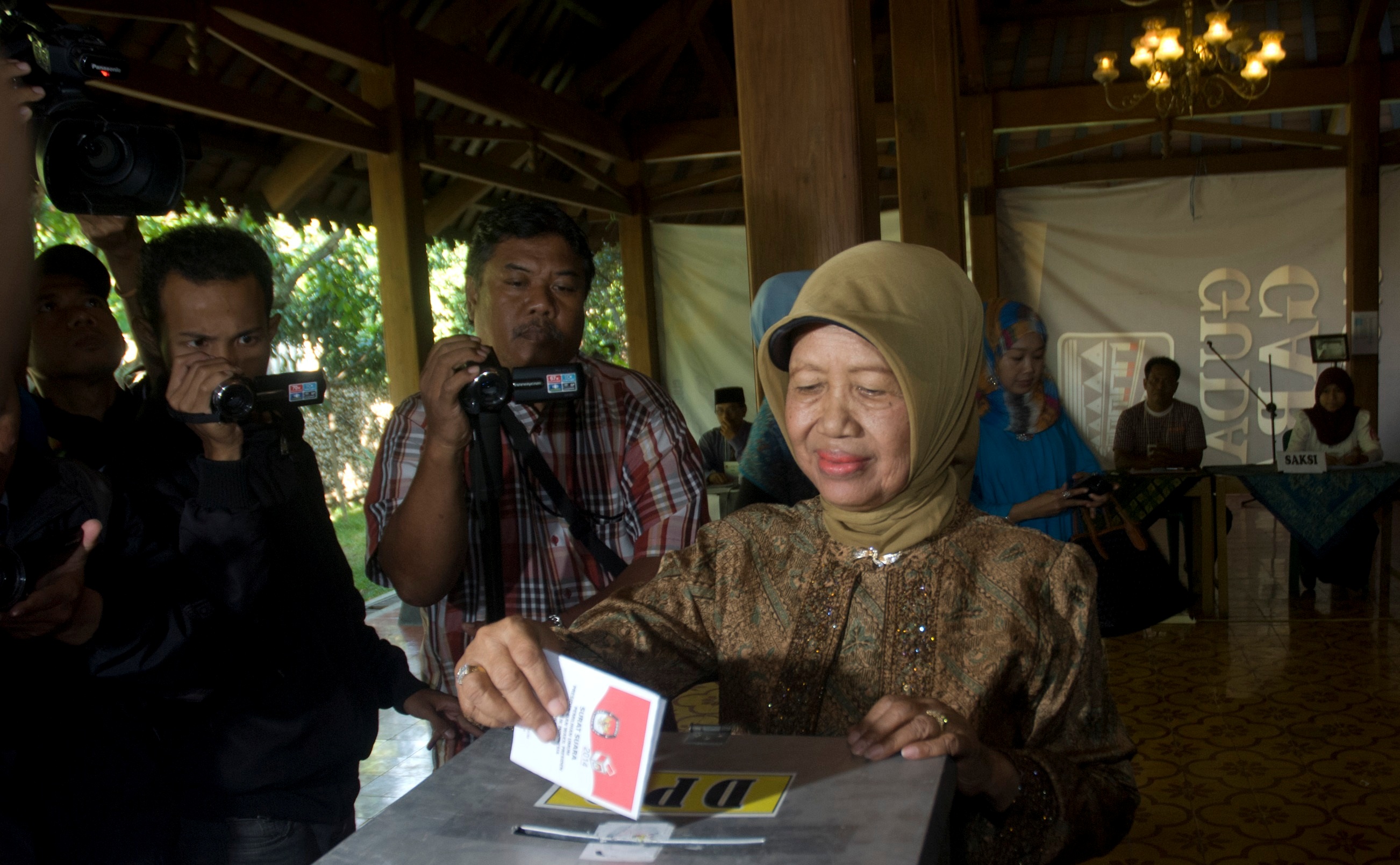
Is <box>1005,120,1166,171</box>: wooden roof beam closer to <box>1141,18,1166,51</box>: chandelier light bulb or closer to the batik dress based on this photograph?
<box>1141,18,1166,51</box>: chandelier light bulb

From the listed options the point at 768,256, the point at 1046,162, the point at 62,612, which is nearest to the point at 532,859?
the point at 62,612

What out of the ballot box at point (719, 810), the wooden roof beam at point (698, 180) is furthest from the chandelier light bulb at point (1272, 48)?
the ballot box at point (719, 810)

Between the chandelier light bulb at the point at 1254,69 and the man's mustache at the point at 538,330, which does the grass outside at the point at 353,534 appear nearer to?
the chandelier light bulb at the point at 1254,69

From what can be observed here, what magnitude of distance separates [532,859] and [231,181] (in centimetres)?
610

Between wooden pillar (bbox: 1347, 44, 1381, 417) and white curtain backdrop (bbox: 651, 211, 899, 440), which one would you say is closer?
wooden pillar (bbox: 1347, 44, 1381, 417)

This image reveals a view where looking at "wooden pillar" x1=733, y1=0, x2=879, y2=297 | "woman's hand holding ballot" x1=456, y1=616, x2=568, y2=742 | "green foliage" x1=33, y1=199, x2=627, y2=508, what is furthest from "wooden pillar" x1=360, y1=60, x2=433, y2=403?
"woman's hand holding ballot" x1=456, y1=616, x2=568, y2=742

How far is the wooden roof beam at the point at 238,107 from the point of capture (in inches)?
155

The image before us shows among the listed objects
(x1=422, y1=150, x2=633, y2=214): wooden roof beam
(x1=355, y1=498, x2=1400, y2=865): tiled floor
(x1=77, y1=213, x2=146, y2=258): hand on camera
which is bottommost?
(x1=355, y1=498, x2=1400, y2=865): tiled floor

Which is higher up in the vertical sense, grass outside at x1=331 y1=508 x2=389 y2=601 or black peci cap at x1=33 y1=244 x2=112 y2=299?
black peci cap at x1=33 y1=244 x2=112 y2=299

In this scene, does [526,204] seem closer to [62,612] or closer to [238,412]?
[238,412]

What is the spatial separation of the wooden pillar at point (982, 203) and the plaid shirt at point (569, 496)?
7.46 m

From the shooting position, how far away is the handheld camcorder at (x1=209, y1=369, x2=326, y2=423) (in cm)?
142

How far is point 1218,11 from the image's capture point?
553cm

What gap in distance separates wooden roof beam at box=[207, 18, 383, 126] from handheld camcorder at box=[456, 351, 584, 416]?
11.2ft
